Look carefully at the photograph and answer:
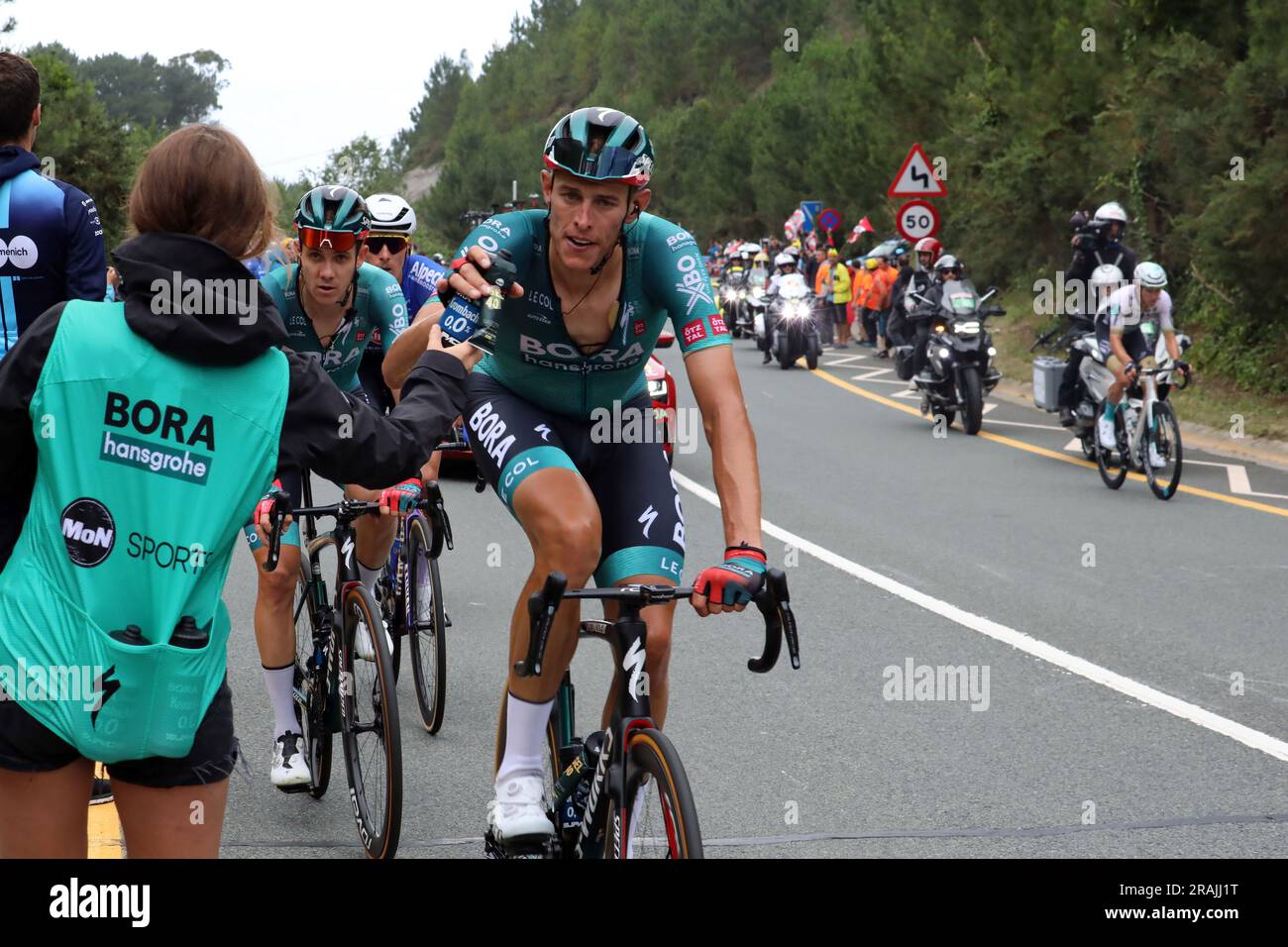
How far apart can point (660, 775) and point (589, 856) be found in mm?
559

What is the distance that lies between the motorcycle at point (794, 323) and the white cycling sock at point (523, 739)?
80.9 feet

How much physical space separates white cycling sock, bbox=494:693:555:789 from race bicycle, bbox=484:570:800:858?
0.30 ft

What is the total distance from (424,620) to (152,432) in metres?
4.02

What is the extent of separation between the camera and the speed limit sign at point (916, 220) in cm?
3016

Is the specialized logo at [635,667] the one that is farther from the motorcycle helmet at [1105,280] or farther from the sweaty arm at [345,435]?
the motorcycle helmet at [1105,280]

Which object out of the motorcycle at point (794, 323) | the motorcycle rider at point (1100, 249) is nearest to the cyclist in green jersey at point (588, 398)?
the motorcycle rider at point (1100, 249)

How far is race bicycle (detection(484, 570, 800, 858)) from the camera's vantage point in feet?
11.2

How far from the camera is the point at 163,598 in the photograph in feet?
9.59

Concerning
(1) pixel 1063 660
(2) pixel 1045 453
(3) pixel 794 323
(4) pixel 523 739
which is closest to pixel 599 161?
(4) pixel 523 739

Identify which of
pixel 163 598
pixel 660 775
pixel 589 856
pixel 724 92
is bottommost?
pixel 589 856

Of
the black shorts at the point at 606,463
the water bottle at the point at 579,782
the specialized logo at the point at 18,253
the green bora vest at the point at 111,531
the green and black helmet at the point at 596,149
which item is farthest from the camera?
the specialized logo at the point at 18,253

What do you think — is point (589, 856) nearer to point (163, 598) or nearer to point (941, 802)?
point (163, 598)

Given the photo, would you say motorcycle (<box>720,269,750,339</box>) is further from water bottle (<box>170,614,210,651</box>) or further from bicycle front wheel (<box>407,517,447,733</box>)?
water bottle (<box>170,614,210,651</box>)

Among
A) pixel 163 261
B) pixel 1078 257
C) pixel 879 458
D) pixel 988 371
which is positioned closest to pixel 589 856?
pixel 163 261
